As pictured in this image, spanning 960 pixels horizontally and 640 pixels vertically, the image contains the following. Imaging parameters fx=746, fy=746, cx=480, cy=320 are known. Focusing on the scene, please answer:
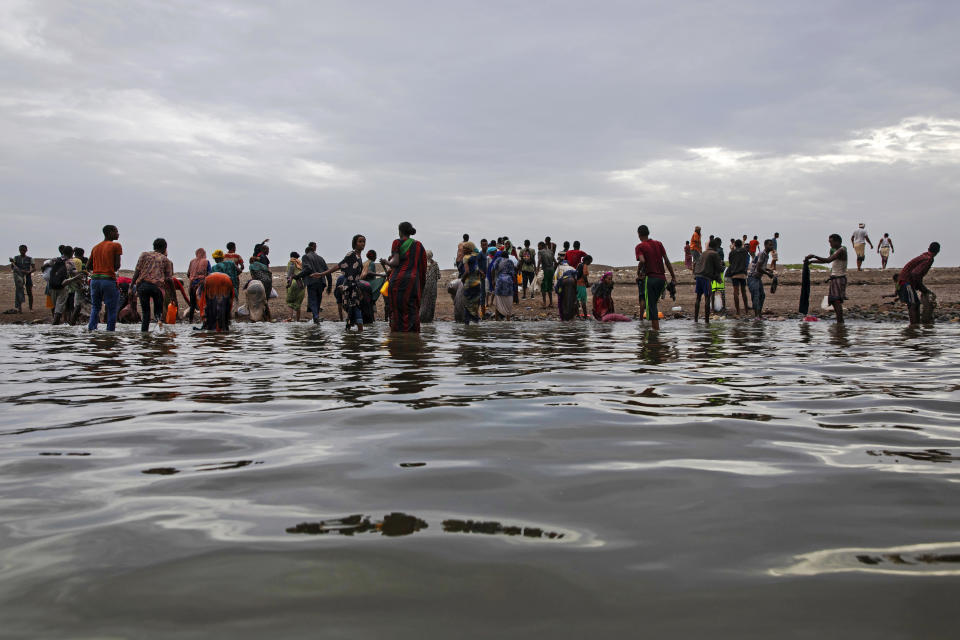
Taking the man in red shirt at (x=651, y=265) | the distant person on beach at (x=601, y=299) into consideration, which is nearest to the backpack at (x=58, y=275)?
the distant person on beach at (x=601, y=299)

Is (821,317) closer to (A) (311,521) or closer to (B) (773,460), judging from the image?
(B) (773,460)

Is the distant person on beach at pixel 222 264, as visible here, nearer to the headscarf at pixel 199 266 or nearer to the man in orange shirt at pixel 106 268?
the headscarf at pixel 199 266

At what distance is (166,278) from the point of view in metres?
14.0

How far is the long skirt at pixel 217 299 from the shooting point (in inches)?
559

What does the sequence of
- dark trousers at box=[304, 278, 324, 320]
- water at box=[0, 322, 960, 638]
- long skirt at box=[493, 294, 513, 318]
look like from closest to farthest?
water at box=[0, 322, 960, 638] → dark trousers at box=[304, 278, 324, 320] → long skirt at box=[493, 294, 513, 318]

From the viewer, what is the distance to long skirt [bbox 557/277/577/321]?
59.8 feet

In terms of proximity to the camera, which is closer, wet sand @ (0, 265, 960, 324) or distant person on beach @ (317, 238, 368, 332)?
distant person on beach @ (317, 238, 368, 332)

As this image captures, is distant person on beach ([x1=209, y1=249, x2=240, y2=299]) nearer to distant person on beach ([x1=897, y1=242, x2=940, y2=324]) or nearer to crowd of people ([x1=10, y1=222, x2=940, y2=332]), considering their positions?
crowd of people ([x1=10, y1=222, x2=940, y2=332])

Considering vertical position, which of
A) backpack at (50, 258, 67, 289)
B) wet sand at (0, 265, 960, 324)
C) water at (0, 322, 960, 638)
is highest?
backpack at (50, 258, 67, 289)

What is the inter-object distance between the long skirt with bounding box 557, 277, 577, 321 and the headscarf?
840 cm

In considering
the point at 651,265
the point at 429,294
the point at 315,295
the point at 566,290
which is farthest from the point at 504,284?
the point at 651,265

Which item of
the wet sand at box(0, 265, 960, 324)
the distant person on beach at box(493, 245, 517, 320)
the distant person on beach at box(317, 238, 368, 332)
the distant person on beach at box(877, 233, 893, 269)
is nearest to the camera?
the distant person on beach at box(317, 238, 368, 332)

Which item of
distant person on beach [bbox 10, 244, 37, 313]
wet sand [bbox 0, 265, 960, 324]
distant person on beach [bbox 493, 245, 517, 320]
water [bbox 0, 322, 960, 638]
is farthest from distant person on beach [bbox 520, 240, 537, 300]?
water [bbox 0, 322, 960, 638]

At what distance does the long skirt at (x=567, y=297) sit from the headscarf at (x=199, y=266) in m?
8.40
